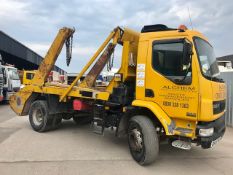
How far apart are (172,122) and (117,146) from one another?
87.7 inches

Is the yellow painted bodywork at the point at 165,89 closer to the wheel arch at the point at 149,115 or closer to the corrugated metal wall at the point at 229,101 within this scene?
the wheel arch at the point at 149,115

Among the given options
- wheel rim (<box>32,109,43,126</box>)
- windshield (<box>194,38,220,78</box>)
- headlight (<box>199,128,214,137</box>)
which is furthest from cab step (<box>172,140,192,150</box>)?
wheel rim (<box>32,109,43,126</box>)

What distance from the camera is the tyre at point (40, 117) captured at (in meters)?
8.98

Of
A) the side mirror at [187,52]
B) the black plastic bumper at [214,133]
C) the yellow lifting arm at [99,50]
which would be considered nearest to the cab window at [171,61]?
the side mirror at [187,52]

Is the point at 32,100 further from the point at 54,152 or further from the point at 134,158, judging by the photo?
the point at 134,158

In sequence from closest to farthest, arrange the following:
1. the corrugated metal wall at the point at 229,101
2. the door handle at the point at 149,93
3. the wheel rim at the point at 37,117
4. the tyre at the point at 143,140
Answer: the tyre at the point at 143,140 < the door handle at the point at 149,93 < the wheel rim at the point at 37,117 < the corrugated metal wall at the point at 229,101

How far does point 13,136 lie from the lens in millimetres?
8453

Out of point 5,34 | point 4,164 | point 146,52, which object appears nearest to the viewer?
point 4,164

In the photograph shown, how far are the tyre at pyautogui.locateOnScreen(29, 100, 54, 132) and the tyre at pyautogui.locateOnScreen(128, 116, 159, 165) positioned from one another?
11.2 feet

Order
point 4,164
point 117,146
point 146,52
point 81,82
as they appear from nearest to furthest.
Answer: point 4,164 < point 146,52 < point 117,146 < point 81,82

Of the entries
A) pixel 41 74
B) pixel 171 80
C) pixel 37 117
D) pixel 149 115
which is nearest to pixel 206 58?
pixel 171 80

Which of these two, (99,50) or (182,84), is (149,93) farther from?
(99,50)

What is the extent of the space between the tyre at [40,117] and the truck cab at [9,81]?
1014 centimetres

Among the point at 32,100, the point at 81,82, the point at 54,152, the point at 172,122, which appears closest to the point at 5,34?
the point at 32,100
